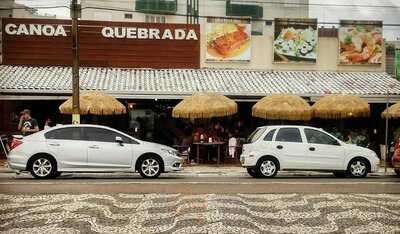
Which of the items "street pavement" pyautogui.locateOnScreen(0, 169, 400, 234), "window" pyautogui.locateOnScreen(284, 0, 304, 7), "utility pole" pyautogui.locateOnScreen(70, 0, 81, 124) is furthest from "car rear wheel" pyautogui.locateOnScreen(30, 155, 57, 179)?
"window" pyautogui.locateOnScreen(284, 0, 304, 7)

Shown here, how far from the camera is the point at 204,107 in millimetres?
20969

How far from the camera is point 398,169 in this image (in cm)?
1802

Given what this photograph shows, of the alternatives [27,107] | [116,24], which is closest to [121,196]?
[27,107]

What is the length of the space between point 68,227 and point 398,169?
1212 cm

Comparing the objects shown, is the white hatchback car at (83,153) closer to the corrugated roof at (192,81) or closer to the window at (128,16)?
the corrugated roof at (192,81)

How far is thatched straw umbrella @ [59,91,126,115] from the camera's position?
20.9 m

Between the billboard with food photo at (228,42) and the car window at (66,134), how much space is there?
37.2 feet

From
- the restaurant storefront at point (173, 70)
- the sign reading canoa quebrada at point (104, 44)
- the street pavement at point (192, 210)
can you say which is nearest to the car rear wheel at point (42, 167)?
the street pavement at point (192, 210)

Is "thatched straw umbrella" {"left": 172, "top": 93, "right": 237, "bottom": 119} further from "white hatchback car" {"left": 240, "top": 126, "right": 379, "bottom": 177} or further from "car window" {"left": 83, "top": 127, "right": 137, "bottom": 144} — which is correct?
"car window" {"left": 83, "top": 127, "right": 137, "bottom": 144}

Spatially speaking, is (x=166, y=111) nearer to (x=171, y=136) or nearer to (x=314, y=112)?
(x=171, y=136)

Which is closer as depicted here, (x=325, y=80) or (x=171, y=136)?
(x=171, y=136)

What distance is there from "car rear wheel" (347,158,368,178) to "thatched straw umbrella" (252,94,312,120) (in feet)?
14.4

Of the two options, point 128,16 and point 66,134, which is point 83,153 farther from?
point 128,16

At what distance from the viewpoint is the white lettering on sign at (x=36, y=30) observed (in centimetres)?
2574
